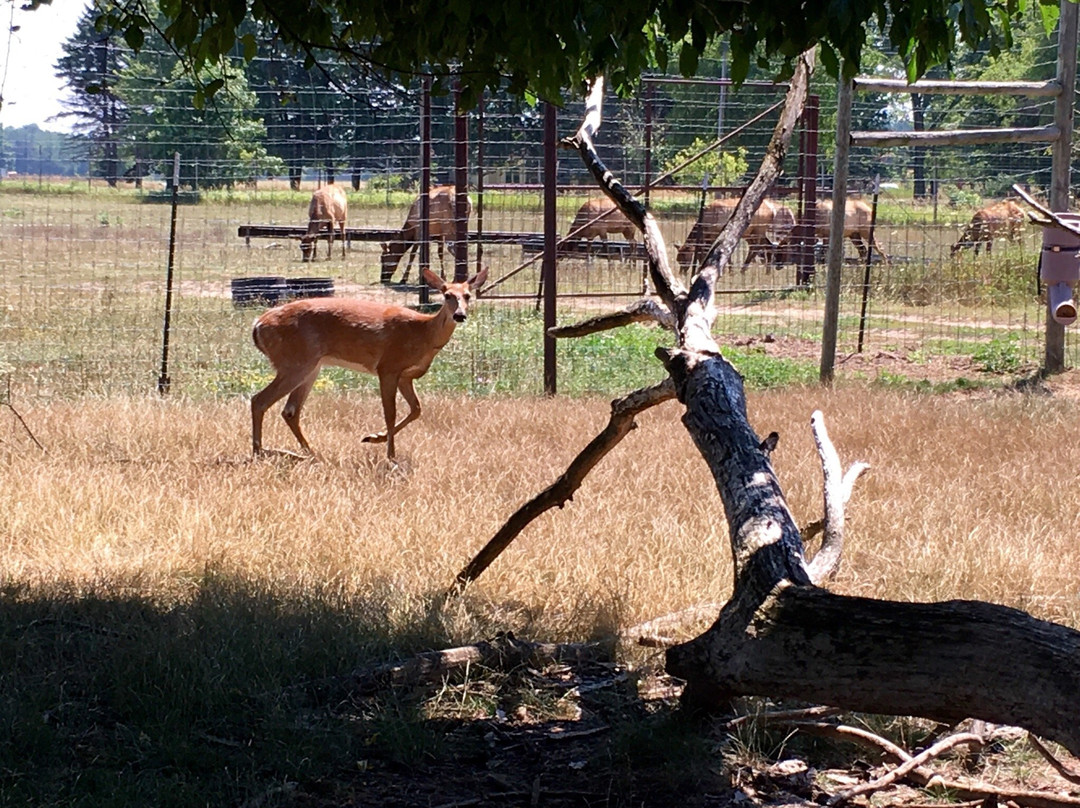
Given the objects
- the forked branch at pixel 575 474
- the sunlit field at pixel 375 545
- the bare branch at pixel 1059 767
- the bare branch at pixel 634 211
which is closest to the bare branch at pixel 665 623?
the sunlit field at pixel 375 545

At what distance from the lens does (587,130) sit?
5824mm

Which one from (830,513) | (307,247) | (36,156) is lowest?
(830,513)

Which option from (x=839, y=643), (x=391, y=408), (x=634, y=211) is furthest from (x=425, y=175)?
(x=839, y=643)

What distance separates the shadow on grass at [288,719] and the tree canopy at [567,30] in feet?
6.90

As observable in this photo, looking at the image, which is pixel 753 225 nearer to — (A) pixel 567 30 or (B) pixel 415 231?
(B) pixel 415 231

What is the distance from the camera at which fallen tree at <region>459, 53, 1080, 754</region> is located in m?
2.70

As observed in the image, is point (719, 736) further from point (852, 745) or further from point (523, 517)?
point (523, 517)

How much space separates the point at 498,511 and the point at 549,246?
5.11m

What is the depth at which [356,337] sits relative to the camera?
9.62 m

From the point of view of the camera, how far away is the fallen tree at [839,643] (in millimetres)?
2703

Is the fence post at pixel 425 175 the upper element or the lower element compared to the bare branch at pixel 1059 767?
upper

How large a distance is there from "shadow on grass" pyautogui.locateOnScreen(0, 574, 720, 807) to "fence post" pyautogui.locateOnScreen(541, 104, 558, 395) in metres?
6.13

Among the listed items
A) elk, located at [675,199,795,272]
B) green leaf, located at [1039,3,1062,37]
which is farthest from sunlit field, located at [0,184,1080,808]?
elk, located at [675,199,795,272]

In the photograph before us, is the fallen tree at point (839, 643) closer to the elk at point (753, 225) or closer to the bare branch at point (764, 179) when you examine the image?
the bare branch at point (764, 179)
